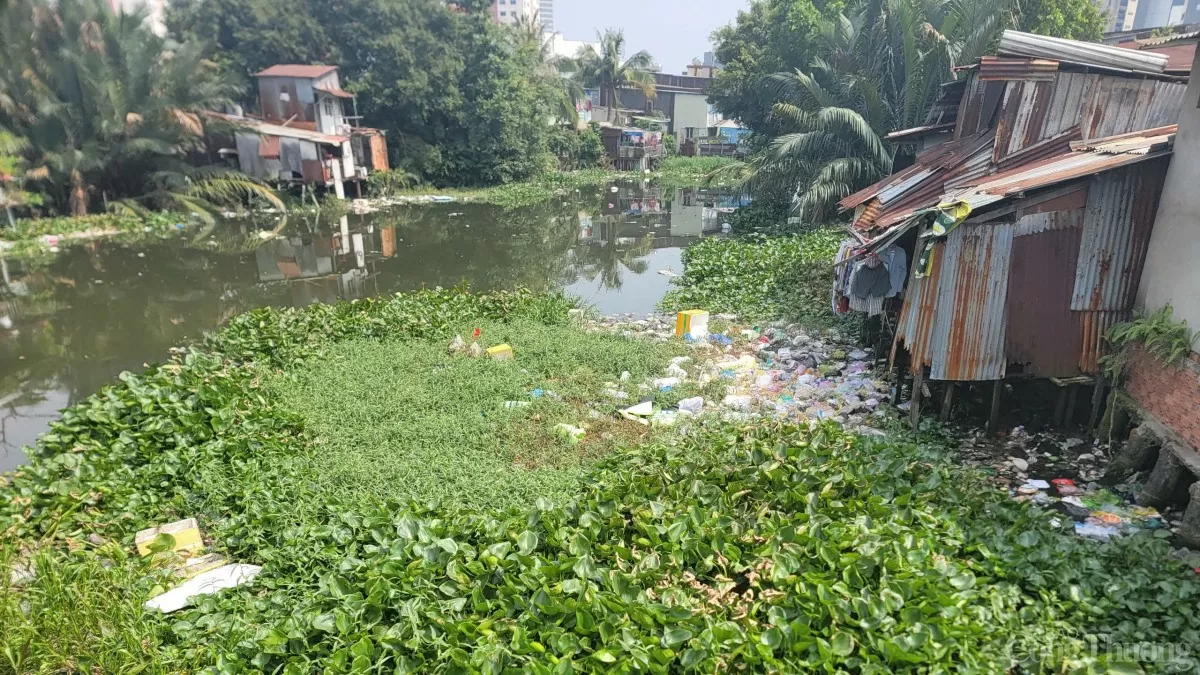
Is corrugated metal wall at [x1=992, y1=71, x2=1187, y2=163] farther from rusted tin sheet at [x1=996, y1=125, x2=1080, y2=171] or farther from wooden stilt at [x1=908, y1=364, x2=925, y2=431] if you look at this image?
wooden stilt at [x1=908, y1=364, x2=925, y2=431]

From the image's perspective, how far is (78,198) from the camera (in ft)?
53.9

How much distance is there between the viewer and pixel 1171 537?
3.67 m

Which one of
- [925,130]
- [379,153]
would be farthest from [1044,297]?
[379,153]

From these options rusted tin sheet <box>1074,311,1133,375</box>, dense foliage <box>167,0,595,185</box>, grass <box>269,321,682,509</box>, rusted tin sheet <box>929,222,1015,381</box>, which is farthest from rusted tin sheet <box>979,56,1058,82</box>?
dense foliage <box>167,0,595,185</box>

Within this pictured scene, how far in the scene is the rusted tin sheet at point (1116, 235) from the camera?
15.3 feet

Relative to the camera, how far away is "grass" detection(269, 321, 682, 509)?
450 centimetres

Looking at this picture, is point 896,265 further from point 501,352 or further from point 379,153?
point 379,153

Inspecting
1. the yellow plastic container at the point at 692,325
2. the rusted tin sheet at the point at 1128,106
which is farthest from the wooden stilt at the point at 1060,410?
the yellow plastic container at the point at 692,325

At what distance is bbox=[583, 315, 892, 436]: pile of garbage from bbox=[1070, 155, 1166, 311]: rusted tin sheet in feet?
5.76

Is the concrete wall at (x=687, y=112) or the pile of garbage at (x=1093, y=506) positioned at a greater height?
the concrete wall at (x=687, y=112)

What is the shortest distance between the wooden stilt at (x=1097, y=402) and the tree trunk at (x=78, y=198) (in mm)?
20256

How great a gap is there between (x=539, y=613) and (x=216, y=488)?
9.21ft

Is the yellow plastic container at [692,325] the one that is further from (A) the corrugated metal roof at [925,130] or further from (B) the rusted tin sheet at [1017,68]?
(A) the corrugated metal roof at [925,130]

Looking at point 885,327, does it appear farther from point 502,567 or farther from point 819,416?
point 502,567
